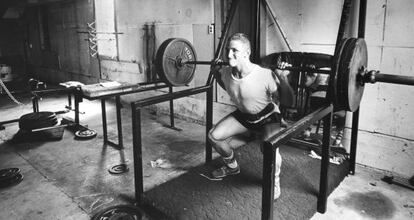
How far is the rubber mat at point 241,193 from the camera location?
2.58m

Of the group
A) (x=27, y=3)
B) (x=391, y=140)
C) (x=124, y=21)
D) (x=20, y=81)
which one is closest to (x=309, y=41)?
(x=391, y=140)

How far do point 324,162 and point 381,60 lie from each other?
1.45 meters

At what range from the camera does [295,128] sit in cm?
196

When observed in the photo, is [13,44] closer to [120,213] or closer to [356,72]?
[120,213]

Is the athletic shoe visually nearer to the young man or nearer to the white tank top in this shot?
the young man

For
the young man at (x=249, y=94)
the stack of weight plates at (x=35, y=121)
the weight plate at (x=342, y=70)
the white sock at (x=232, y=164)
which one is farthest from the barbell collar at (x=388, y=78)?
the stack of weight plates at (x=35, y=121)

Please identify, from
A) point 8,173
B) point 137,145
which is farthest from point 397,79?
point 8,173

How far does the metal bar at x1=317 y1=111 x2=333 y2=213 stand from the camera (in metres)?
2.42

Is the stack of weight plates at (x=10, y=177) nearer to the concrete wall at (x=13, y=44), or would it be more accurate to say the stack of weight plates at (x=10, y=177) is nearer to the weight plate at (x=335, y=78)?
the weight plate at (x=335, y=78)

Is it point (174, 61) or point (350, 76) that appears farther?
point (174, 61)

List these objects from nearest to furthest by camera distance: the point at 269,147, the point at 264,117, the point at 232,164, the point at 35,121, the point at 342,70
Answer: the point at 269,147 < the point at 342,70 < the point at 264,117 < the point at 232,164 < the point at 35,121

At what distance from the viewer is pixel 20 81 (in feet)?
32.6

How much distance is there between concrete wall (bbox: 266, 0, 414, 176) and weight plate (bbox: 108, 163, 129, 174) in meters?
2.48

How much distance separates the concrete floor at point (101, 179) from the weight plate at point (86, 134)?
91 millimetres
